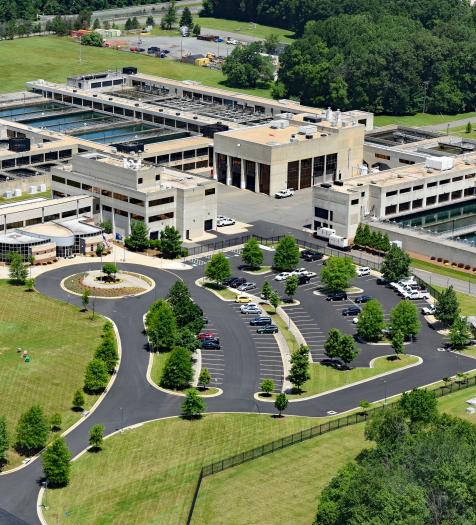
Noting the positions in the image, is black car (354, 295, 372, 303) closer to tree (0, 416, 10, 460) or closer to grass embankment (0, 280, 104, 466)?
grass embankment (0, 280, 104, 466)

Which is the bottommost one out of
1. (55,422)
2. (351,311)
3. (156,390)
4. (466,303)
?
(156,390)

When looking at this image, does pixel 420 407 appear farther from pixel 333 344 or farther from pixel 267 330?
pixel 267 330

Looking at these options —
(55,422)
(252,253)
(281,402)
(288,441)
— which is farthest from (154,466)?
(252,253)

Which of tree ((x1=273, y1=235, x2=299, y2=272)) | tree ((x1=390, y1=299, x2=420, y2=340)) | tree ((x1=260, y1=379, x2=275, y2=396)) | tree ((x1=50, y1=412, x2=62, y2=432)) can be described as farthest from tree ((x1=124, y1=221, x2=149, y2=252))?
tree ((x1=50, y1=412, x2=62, y2=432))

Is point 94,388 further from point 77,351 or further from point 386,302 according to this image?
point 386,302

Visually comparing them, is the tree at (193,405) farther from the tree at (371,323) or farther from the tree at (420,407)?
the tree at (371,323)

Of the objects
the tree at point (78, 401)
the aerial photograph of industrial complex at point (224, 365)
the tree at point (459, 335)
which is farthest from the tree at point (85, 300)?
the tree at point (459, 335)

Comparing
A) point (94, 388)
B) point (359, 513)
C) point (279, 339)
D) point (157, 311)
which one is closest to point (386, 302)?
point (279, 339)
